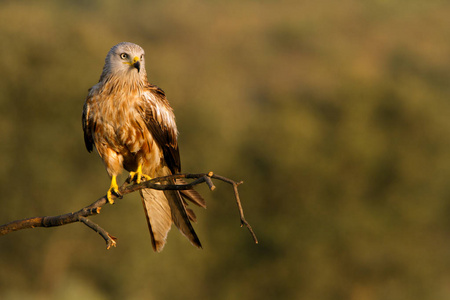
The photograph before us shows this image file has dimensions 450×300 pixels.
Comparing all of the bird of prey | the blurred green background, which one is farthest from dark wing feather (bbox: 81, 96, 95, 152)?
the blurred green background

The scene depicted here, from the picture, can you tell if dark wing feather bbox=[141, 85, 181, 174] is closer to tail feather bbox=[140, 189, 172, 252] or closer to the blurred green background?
tail feather bbox=[140, 189, 172, 252]

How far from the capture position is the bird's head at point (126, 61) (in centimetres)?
648

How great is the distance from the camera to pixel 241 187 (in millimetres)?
27203

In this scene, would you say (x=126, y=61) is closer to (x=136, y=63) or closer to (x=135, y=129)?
(x=136, y=63)

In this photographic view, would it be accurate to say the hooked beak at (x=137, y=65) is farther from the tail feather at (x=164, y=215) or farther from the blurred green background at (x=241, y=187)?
the blurred green background at (x=241, y=187)

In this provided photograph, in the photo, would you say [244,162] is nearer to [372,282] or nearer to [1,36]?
[372,282]

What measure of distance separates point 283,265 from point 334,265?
1.98 metres

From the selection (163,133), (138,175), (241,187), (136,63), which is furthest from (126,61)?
(241,187)

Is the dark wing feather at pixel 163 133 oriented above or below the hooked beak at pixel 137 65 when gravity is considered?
below

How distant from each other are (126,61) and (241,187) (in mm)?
20804

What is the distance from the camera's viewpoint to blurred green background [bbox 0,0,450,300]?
2447 cm

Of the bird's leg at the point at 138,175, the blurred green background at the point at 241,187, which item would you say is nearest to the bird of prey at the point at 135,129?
the bird's leg at the point at 138,175

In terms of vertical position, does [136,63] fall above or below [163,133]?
above

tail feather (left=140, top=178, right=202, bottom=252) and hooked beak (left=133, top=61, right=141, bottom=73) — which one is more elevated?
hooked beak (left=133, top=61, right=141, bottom=73)
